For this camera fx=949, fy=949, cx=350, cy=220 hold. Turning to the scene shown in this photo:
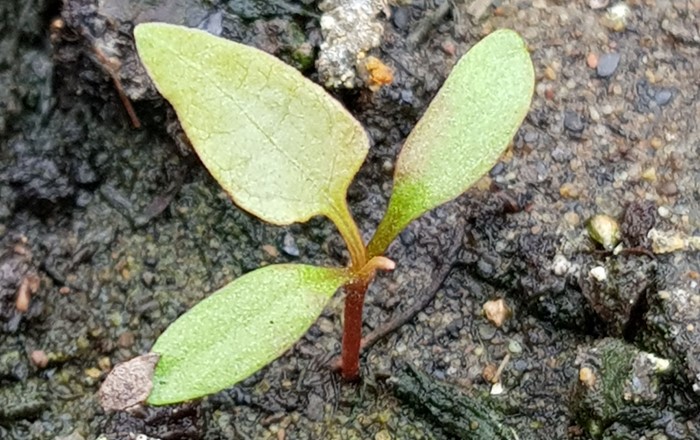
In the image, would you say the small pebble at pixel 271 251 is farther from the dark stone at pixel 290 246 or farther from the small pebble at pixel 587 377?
the small pebble at pixel 587 377

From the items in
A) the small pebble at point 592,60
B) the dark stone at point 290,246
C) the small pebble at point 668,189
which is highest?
the small pebble at point 592,60

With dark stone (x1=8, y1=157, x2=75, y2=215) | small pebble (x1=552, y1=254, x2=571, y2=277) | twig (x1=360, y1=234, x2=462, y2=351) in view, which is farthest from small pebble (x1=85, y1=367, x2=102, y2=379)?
small pebble (x1=552, y1=254, x2=571, y2=277)

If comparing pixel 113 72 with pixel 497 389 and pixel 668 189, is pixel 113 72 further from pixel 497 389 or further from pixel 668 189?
pixel 668 189

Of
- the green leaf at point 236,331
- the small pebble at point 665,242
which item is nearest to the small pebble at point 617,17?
the small pebble at point 665,242

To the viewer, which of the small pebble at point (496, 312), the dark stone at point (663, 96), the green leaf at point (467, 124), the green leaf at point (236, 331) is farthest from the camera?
the dark stone at point (663, 96)

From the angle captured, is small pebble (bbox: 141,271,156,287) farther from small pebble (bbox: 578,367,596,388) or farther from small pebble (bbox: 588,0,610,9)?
small pebble (bbox: 588,0,610,9)

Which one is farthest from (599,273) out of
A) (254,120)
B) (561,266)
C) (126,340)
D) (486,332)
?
(126,340)
